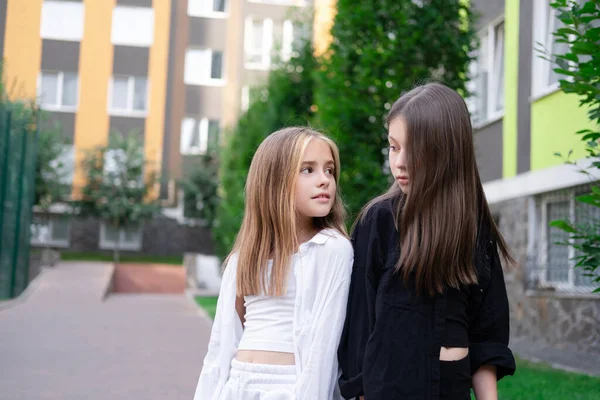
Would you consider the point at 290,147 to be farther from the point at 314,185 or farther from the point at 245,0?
the point at 245,0

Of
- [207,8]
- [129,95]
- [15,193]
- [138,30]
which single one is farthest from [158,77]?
[15,193]

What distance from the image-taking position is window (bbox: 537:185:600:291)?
11.0m

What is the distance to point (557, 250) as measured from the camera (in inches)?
461

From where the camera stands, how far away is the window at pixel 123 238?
117 feet

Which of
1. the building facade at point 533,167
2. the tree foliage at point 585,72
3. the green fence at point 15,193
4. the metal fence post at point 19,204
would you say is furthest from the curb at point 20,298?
the tree foliage at point 585,72

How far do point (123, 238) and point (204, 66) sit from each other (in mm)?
8377

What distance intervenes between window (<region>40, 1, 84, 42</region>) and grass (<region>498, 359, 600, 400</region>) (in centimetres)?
3102

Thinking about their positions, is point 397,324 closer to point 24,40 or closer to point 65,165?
point 65,165

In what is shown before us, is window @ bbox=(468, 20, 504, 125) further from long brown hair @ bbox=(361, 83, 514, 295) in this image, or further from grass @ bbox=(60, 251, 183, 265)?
grass @ bbox=(60, 251, 183, 265)

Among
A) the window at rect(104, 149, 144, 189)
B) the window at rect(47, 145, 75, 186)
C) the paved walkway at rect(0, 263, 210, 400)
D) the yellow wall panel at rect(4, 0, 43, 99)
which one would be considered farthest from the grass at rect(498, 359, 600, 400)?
the yellow wall panel at rect(4, 0, 43, 99)

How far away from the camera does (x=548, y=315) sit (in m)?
11.3

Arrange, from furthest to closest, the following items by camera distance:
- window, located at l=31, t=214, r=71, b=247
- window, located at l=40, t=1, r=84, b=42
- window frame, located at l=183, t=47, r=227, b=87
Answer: window frame, located at l=183, t=47, r=227, b=87, window, located at l=40, t=1, r=84, b=42, window, located at l=31, t=214, r=71, b=247

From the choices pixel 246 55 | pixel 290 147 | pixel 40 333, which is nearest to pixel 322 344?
pixel 290 147

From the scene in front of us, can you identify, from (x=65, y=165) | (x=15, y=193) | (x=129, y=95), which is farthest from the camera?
(x=129, y=95)
